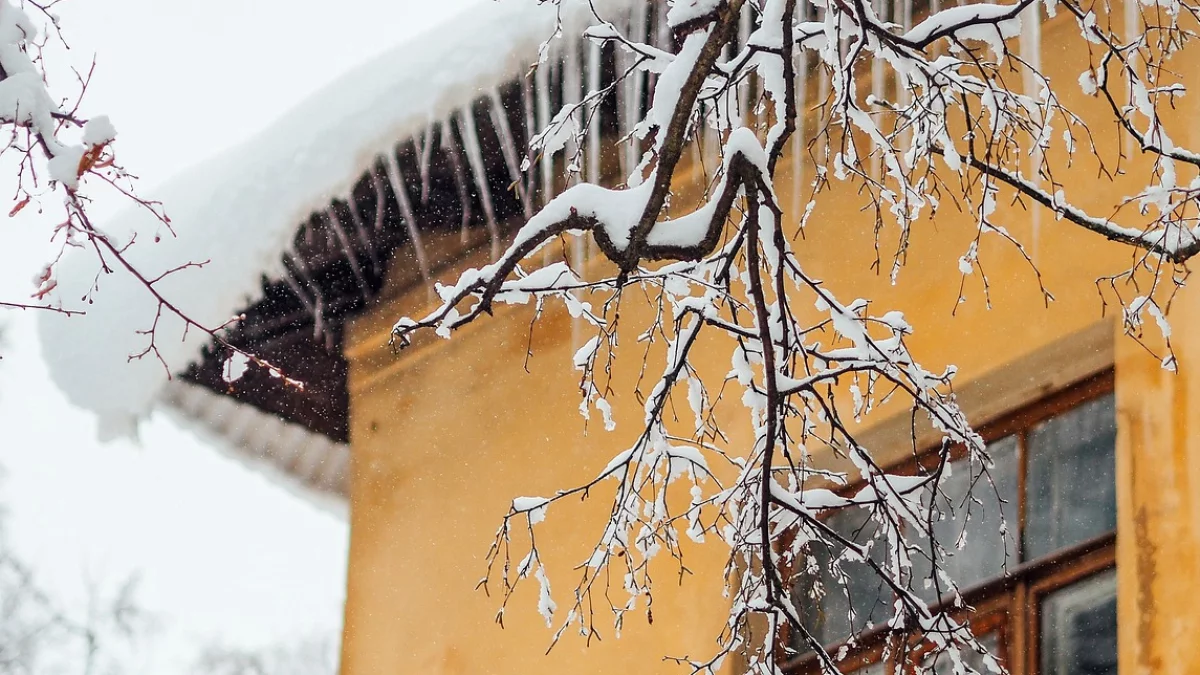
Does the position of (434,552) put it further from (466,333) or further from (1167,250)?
(1167,250)

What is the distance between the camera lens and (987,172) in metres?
2.24

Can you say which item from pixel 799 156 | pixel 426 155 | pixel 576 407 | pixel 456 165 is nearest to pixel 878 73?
pixel 799 156

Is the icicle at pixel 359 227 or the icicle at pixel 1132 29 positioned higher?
the icicle at pixel 359 227

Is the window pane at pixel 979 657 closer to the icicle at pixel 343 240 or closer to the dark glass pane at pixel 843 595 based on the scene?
the dark glass pane at pixel 843 595

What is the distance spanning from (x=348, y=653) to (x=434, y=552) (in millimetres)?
710

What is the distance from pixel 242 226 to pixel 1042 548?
3.08 meters

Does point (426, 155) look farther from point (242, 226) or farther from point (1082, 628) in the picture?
point (1082, 628)

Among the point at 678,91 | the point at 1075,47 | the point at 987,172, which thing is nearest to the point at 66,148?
the point at 678,91

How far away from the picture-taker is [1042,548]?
2941 mm

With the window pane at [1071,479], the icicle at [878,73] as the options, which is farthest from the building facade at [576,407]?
the icicle at [878,73]

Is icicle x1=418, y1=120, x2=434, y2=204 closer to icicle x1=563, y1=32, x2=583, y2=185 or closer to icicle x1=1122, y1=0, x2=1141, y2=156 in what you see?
icicle x1=563, y1=32, x2=583, y2=185

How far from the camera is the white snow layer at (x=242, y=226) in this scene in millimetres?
4434

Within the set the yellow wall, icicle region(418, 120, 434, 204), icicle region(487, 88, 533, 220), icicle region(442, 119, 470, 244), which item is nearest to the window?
the yellow wall

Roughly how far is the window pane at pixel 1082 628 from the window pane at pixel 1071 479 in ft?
0.40
